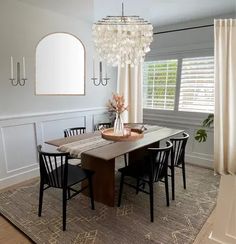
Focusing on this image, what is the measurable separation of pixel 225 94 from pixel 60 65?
9.32 ft

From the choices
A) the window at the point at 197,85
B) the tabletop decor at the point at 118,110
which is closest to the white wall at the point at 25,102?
the tabletop decor at the point at 118,110

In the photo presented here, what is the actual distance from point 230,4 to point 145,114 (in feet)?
7.98

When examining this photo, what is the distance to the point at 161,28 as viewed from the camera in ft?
14.3

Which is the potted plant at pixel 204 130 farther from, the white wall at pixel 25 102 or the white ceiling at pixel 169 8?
the white wall at pixel 25 102

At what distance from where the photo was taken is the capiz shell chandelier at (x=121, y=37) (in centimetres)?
275

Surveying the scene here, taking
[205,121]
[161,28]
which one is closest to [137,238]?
[205,121]

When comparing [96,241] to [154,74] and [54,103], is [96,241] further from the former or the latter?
[154,74]

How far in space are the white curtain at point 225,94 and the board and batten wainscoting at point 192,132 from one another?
0.44m

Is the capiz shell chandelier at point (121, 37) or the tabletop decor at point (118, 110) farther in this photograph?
the tabletop decor at point (118, 110)

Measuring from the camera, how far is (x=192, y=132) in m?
4.24

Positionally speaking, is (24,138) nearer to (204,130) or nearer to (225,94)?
(204,130)

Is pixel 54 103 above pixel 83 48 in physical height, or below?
below

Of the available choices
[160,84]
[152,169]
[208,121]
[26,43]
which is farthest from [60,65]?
[208,121]

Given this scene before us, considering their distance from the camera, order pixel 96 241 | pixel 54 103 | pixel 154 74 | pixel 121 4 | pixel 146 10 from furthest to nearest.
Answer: pixel 154 74 < pixel 54 103 < pixel 146 10 < pixel 121 4 < pixel 96 241
